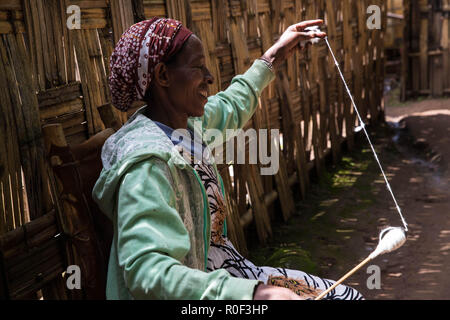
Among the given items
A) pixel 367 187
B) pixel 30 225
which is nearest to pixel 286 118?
pixel 367 187

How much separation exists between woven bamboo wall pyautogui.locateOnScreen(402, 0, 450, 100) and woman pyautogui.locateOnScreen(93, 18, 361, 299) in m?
9.95

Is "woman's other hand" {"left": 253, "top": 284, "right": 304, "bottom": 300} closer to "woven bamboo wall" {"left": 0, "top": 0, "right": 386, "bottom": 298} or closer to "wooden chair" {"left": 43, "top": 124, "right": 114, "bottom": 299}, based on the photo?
"wooden chair" {"left": 43, "top": 124, "right": 114, "bottom": 299}

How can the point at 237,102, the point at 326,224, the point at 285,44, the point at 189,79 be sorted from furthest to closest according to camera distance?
1. the point at 326,224
2. the point at 285,44
3. the point at 237,102
4. the point at 189,79

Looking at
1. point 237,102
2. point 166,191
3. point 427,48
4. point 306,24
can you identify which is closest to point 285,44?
point 306,24

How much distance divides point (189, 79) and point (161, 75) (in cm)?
10

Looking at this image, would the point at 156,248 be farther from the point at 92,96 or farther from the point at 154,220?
the point at 92,96

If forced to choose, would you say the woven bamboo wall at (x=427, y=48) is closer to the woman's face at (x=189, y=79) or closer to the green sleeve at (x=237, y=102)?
the green sleeve at (x=237, y=102)

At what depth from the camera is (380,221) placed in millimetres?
5379

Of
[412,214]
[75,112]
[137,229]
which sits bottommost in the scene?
[412,214]

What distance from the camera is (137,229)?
1.54m

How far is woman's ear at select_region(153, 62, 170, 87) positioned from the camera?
1875 millimetres

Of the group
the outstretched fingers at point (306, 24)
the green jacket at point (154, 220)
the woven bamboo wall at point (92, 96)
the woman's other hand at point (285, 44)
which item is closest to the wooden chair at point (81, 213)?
the green jacket at point (154, 220)

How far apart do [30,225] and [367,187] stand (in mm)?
4763

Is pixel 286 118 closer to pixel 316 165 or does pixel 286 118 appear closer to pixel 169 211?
pixel 316 165
